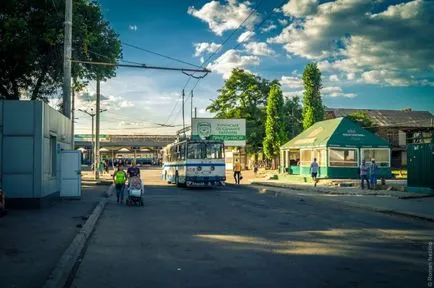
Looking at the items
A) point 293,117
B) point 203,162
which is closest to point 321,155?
point 203,162

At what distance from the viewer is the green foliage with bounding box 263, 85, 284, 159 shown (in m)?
58.7

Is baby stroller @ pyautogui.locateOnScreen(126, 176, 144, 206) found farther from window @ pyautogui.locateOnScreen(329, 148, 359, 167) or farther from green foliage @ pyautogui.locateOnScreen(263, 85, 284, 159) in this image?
green foliage @ pyautogui.locateOnScreen(263, 85, 284, 159)

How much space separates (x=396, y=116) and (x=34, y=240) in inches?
3241

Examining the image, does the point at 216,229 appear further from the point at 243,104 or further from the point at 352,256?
the point at 243,104

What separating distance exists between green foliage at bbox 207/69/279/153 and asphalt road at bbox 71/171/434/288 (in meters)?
48.2

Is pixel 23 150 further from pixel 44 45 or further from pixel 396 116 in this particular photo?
pixel 396 116

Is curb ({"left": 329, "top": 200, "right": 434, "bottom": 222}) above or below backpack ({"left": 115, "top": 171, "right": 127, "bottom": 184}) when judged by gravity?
below

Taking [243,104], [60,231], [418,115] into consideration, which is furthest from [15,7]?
[418,115]

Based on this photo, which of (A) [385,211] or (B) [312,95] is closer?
(A) [385,211]

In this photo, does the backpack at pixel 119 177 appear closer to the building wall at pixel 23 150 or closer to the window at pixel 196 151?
the building wall at pixel 23 150

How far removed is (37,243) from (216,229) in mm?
4526

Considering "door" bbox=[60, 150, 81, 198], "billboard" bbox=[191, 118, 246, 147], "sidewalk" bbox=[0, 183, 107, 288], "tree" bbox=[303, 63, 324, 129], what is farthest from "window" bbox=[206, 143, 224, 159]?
"billboard" bbox=[191, 118, 246, 147]

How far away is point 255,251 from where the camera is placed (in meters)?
9.06

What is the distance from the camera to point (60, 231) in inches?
439
